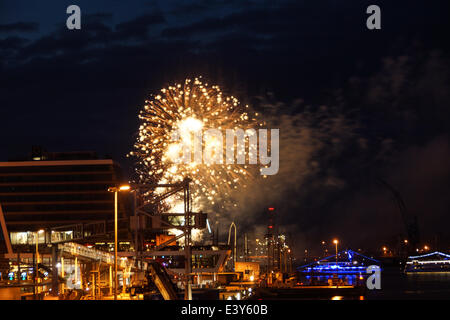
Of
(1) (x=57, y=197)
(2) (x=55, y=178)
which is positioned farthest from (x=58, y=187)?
(1) (x=57, y=197)

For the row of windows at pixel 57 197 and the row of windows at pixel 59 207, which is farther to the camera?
the row of windows at pixel 59 207

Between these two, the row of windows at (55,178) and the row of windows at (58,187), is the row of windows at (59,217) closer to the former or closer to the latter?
the row of windows at (58,187)

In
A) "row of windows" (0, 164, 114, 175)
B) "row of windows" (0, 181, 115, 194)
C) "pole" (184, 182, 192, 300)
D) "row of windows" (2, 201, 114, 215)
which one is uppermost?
"row of windows" (0, 164, 114, 175)

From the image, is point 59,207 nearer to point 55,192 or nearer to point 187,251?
point 55,192

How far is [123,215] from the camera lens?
628 feet

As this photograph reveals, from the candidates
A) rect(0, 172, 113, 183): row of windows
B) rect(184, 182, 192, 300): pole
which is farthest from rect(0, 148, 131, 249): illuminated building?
rect(184, 182, 192, 300): pole

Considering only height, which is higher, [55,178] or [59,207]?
[55,178]

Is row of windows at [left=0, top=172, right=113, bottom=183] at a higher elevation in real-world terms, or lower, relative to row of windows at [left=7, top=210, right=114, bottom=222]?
higher

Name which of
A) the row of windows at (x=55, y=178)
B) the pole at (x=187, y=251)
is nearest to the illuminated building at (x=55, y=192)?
the row of windows at (x=55, y=178)

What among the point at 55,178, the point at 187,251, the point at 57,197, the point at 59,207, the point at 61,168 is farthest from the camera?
the point at 59,207

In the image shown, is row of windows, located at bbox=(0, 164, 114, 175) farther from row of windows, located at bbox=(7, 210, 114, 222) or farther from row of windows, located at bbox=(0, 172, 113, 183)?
row of windows, located at bbox=(7, 210, 114, 222)

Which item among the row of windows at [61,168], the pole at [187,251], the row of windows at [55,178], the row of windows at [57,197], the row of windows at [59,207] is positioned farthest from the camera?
the row of windows at [59,207]

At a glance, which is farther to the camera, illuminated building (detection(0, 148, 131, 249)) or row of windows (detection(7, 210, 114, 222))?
row of windows (detection(7, 210, 114, 222))
